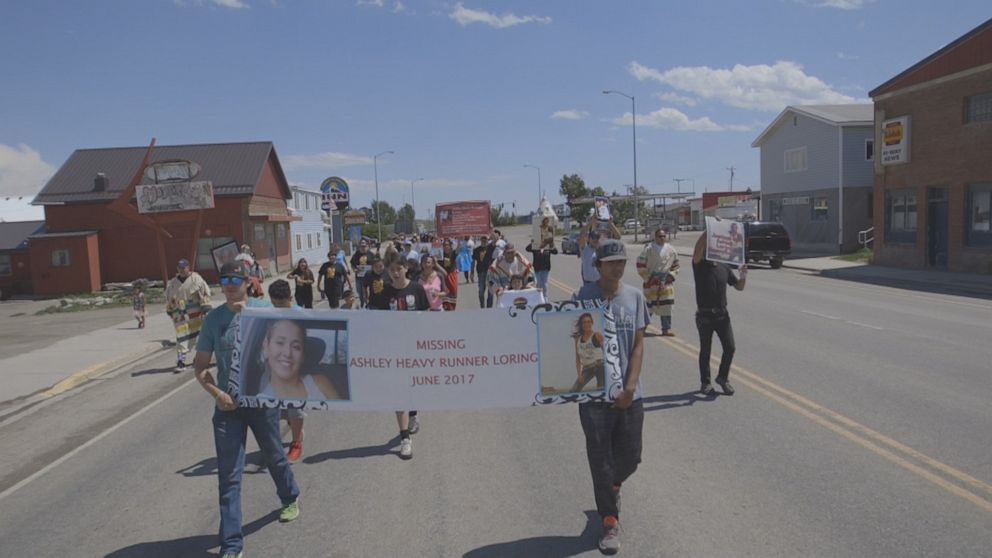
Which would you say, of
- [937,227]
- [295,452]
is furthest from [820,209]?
[295,452]

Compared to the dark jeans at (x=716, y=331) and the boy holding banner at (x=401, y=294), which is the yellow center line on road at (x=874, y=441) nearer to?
the dark jeans at (x=716, y=331)

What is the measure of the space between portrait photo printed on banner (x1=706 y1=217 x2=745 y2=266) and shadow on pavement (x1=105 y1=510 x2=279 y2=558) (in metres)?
5.03

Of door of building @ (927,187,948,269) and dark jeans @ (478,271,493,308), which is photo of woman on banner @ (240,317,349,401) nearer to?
dark jeans @ (478,271,493,308)

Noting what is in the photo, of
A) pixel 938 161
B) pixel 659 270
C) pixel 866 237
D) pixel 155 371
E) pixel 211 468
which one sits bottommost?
pixel 155 371

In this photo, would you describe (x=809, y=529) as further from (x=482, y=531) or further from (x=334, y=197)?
(x=334, y=197)

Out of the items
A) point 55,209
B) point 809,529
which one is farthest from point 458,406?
point 55,209

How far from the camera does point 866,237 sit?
3812 centimetres

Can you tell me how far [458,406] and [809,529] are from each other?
2363 millimetres

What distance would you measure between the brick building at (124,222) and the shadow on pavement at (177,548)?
27.1 metres

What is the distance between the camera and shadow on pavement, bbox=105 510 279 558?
188 inches

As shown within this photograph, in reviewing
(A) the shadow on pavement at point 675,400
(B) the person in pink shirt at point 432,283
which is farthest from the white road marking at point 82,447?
(A) the shadow on pavement at point 675,400

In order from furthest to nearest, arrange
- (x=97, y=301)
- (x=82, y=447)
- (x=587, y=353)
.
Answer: (x=97, y=301) → (x=82, y=447) → (x=587, y=353)

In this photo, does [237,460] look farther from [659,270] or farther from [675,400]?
[659,270]

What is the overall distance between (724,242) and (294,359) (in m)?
4.69
